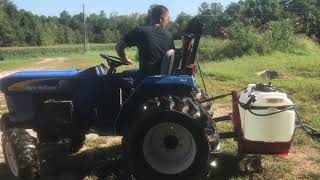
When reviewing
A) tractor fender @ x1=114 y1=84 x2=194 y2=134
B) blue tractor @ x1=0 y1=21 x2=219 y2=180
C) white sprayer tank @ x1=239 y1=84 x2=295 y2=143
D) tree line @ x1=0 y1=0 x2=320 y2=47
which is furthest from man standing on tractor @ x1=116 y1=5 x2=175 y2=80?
tree line @ x1=0 y1=0 x2=320 y2=47

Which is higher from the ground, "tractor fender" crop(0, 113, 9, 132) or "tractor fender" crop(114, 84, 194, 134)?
"tractor fender" crop(114, 84, 194, 134)

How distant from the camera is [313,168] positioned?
6387 millimetres

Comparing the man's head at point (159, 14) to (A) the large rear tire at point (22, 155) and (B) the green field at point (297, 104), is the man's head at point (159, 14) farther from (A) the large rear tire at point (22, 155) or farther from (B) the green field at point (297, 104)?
(A) the large rear tire at point (22, 155)

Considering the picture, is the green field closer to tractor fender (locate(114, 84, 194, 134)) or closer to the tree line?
tractor fender (locate(114, 84, 194, 134))

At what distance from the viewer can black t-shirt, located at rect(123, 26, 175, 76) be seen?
6.23 meters

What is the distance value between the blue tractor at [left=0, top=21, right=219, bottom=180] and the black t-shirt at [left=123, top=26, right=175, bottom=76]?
7.6 inches

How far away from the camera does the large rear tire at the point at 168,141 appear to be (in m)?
5.50

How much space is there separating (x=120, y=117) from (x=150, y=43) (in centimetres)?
94

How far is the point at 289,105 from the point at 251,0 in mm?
86968

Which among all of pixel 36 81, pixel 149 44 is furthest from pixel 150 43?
pixel 36 81

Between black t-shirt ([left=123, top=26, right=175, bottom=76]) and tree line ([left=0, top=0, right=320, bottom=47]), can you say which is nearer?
black t-shirt ([left=123, top=26, right=175, bottom=76])

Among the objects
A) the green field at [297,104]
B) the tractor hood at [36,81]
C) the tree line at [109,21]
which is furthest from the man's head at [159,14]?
the tree line at [109,21]

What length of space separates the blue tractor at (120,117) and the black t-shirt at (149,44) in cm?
19

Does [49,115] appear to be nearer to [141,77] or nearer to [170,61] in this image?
[141,77]
